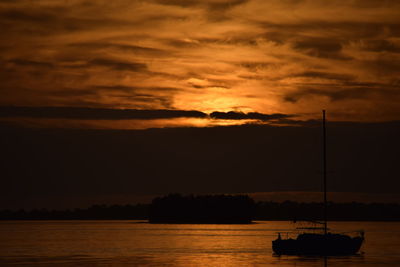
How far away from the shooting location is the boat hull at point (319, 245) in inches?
3728

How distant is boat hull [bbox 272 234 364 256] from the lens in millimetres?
94688

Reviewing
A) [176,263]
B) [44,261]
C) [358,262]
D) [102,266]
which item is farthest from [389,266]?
[44,261]

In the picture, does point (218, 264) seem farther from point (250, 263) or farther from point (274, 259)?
point (274, 259)

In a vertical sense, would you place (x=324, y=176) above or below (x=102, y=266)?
above

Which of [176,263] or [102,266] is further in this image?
[176,263]

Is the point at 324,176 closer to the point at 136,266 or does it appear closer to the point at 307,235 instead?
the point at 307,235

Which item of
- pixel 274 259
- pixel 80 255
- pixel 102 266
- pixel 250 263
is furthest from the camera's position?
pixel 80 255

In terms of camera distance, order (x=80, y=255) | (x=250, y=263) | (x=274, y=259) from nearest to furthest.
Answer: (x=250, y=263) < (x=274, y=259) < (x=80, y=255)

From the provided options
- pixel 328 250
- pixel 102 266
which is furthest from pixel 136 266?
pixel 328 250

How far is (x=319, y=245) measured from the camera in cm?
9462

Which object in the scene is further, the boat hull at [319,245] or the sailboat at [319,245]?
the boat hull at [319,245]

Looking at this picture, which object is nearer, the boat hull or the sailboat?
the sailboat

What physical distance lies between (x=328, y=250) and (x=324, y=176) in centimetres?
1164

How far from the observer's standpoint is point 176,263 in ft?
314
